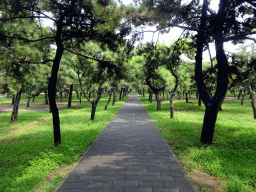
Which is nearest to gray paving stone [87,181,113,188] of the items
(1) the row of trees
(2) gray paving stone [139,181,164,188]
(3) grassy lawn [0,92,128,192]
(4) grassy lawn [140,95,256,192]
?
(2) gray paving stone [139,181,164,188]

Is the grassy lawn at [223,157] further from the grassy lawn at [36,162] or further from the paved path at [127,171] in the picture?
the grassy lawn at [36,162]

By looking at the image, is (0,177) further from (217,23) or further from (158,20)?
(217,23)

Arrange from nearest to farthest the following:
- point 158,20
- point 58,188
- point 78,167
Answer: point 58,188, point 78,167, point 158,20

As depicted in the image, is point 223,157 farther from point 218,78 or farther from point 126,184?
point 126,184

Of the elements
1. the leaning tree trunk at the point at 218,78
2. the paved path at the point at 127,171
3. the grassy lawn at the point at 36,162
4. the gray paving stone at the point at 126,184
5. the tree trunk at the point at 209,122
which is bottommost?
the grassy lawn at the point at 36,162

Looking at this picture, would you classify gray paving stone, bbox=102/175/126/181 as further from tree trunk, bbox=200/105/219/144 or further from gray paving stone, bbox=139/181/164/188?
tree trunk, bbox=200/105/219/144

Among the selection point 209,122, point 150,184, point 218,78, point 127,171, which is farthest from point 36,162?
point 218,78

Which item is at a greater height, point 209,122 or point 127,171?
point 209,122

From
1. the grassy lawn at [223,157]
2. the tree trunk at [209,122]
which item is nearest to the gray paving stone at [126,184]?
the grassy lawn at [223,157]

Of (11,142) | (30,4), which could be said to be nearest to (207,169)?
(30,4)

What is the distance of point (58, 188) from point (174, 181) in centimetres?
289

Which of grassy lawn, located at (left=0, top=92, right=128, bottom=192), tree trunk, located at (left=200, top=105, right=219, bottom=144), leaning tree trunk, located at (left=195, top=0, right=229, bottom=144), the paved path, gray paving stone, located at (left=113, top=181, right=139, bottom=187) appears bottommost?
grassy lawn, located at (left=0, top=92, right=128, bottom=192)

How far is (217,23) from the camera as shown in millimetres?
5887

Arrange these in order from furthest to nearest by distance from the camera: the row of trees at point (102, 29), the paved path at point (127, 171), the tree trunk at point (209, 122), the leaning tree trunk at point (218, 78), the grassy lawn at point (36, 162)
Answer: the tree trunk at point (209, 122) < the leaning tree trunk at point (218, 78) < the row of trees at point (102, 29) < the grassy lawn at point (36, 162) < the paved path at point (127, 171)
